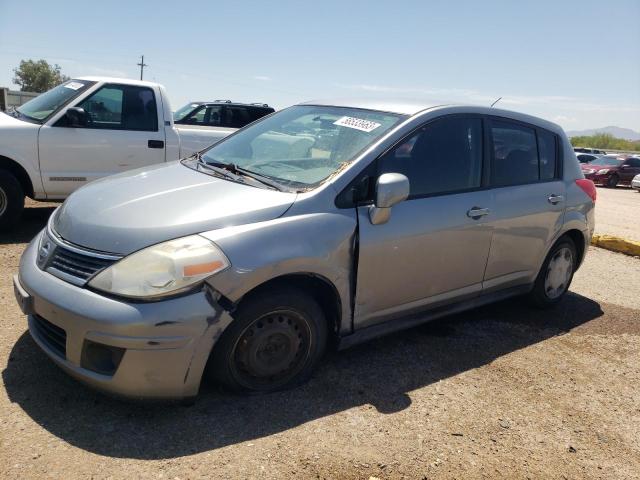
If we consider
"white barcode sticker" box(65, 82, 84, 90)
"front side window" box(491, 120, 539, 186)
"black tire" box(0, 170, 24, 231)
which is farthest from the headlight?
"white barcode sticker" box(65, 82, 84, 90)

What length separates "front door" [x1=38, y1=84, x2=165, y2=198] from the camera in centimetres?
639

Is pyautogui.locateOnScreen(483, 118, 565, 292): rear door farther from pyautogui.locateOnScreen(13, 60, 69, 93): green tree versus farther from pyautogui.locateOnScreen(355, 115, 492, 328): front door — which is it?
pyautogui.locateOnScreen(13, 60, 69, 93): green tree

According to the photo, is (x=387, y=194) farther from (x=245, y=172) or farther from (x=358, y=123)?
(x=245, y=172)

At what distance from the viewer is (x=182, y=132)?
286 inches

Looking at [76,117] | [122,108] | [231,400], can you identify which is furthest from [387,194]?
[122,108]

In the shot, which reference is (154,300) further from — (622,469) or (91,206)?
(622,469)

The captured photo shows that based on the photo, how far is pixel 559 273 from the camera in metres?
5.15

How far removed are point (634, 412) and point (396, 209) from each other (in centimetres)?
202

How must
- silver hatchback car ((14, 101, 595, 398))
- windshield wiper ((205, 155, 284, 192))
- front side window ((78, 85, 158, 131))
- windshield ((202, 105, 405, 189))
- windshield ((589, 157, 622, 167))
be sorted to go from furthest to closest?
1. windshield ((589, 157, 622, 167))
2. front side window ((78, 85, 158, 131))
3. windshield ((202, 105, 405, 189))
4. windshield wiper ((205, 155, 284, 192))
5. silver hatchback car ((14, 101, 595, 398))

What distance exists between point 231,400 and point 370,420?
0.79 metres

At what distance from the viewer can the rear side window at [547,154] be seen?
477cm

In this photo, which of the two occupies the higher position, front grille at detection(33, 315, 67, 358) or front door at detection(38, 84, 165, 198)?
front door at detection(38, 84, 165, 198)

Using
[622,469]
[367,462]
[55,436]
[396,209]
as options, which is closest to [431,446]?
[367,462]

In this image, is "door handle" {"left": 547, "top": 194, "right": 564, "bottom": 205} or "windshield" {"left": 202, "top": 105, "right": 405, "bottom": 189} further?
"door handle" {"left": 547, "top": 194, "right": 564, "bottom": 205}
